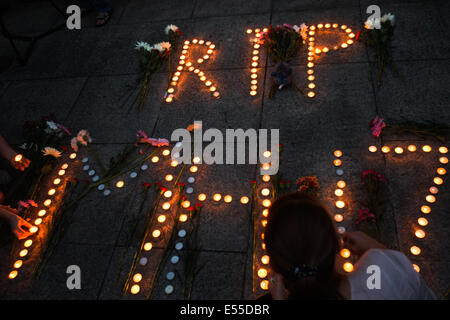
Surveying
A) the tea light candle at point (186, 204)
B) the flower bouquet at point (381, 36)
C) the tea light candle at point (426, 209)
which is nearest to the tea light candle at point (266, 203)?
the tea light candle at point (186, 204)

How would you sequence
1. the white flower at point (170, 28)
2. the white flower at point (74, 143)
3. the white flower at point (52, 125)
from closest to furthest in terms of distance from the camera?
1. the white flower at point (74, 143)
2. the white flower at point (52, 125)
3. the white flower at point (170, 28)

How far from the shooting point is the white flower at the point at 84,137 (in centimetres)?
340

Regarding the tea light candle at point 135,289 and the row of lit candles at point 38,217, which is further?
the row of lit candles at point 38,217

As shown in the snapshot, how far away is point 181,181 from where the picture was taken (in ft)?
9.92

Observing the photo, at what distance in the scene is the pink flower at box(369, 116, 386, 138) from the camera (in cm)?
289

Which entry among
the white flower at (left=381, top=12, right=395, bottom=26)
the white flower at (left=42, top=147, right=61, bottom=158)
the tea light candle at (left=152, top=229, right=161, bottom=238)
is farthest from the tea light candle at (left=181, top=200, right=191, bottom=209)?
the white flower at (left=381, top=12, right=395, bottom=26)

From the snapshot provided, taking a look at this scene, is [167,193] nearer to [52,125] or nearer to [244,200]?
[244,200]

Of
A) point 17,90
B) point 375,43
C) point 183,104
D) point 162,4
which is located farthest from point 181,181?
point 162,4

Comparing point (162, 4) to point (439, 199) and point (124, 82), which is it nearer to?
point (124, 82)

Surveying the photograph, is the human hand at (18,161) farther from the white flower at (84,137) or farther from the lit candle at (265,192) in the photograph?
the lit candle at (265,192)

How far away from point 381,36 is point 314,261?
330 cm

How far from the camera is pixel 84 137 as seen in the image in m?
3.46

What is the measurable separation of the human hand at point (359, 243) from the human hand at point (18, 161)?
3.10 meters

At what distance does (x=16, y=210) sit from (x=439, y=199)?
3.71m
